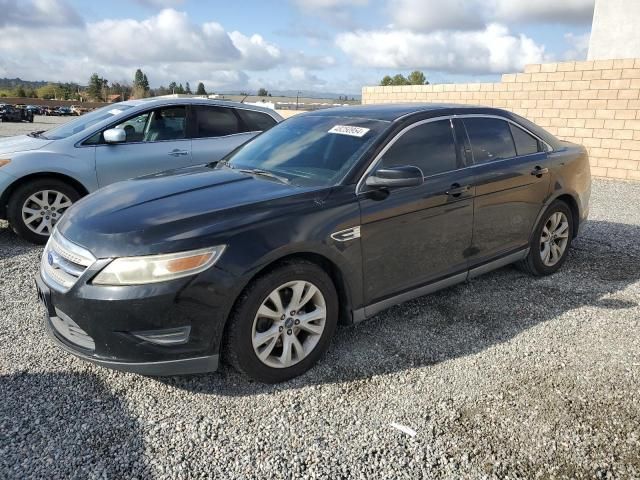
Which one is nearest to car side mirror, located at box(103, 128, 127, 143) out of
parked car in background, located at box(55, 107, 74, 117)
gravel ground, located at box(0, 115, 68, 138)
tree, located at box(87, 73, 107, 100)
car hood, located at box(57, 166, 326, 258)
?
car hood, located at box(57, 166, 326, 258)

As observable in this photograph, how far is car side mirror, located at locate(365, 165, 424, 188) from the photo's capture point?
10.7 feet

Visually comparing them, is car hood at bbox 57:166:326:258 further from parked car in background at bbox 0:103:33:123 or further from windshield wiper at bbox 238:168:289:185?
parked car in background at bbox 0:103:33:123

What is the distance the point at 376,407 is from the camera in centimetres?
289

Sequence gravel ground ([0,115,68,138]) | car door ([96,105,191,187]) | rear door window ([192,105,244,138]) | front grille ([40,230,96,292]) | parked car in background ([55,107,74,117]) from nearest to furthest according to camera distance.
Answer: front grille ([40,230,96,292])
car door ([96,105,191,187])
rear door window ([192,105,244,138])
gravel ground ([0,115,68,138])
parked car in background ([55,107,74,117])

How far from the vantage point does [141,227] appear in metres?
2.77

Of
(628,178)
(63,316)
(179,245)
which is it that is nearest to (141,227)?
(179,245)

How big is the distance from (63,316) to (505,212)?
3454mm

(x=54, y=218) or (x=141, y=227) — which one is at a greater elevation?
(x=141, y=227)

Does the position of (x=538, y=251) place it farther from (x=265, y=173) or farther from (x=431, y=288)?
(x=265, y=173)

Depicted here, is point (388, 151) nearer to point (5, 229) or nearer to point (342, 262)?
point (342, 262)

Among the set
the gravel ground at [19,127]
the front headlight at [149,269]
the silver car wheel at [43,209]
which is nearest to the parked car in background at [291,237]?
the front headlight at [149,269]

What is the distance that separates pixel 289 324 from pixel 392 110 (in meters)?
2.01

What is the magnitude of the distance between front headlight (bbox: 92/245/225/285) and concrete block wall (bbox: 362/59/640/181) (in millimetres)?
11067

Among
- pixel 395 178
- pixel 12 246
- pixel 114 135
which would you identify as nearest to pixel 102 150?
pixel 114 135
